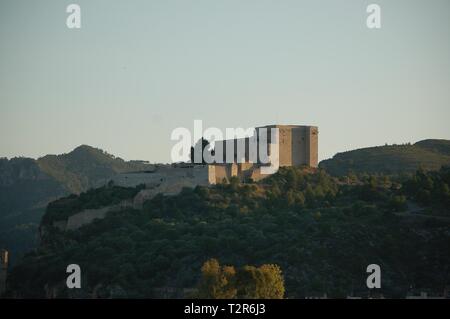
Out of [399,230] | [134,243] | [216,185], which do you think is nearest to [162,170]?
[216,185]

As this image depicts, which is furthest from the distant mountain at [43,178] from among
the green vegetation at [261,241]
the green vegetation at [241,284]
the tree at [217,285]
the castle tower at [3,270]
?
the green vegetation at [241,284]

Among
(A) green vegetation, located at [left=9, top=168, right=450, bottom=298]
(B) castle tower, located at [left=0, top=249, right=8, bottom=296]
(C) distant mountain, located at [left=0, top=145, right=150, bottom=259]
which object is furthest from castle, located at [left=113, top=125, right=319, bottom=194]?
(C) distant mountain, located at [left=0, top=145, right=150, bottom=259]

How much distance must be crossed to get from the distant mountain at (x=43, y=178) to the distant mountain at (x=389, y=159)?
85.4 ft

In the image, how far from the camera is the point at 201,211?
233ft

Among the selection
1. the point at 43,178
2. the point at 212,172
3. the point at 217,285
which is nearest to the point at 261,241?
the point at 212,172

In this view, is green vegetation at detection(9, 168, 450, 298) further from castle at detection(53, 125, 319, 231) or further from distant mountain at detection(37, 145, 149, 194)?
distant mountain at detection(37, 145, 149, 194)

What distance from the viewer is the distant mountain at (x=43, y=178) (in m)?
124

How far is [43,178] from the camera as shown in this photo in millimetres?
136250

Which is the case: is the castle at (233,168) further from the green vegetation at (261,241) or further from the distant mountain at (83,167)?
the distant mountain at (83,167)

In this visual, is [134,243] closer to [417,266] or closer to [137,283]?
[137,283]

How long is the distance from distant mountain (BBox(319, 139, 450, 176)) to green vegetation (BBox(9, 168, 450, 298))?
1816 centimetres

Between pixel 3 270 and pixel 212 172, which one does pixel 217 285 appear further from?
pixel 212 172

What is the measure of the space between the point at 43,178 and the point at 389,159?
1820 inches
